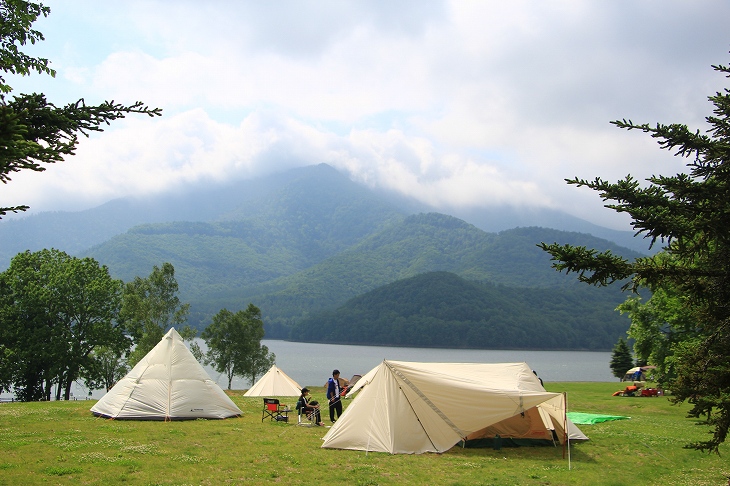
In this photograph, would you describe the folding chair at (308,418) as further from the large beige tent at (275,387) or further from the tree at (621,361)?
the tree at (621,361)

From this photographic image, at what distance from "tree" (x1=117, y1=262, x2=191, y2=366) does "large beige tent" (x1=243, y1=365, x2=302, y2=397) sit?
10547 mm

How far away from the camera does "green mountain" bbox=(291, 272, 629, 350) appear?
160 metres

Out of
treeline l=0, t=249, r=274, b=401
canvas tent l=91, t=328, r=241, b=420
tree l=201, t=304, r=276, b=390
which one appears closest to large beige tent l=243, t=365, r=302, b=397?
treeline l=0, t=249, r=274, b=401

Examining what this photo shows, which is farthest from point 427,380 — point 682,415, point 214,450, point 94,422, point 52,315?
point 52,315

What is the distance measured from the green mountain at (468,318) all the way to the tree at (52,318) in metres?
126

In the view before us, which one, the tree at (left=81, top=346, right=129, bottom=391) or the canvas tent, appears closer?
the canvas tent

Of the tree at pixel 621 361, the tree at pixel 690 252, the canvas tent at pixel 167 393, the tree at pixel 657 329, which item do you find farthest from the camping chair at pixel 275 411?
the tree at pixel 621 361

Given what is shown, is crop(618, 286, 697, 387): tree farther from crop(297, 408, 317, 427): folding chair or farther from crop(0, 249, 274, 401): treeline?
crop(0, 249, 274, 401): treeline

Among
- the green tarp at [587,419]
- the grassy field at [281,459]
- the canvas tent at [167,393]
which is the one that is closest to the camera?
the grassy field at [281,459]

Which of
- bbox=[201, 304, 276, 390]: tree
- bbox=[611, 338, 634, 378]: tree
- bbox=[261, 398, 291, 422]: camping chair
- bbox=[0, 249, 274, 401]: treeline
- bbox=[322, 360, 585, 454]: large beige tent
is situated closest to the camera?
bbox=[322, 360, 585, 454]: large beige tent

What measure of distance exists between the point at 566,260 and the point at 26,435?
1460 centimetres

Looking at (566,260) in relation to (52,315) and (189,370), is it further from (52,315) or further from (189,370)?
(52,315)

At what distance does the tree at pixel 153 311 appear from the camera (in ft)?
131

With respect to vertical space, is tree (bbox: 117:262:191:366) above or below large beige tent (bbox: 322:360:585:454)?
above
